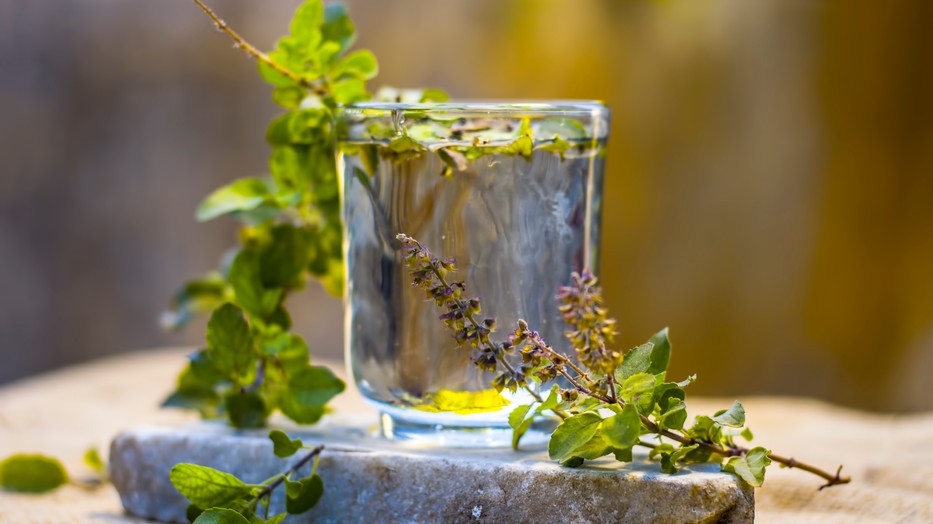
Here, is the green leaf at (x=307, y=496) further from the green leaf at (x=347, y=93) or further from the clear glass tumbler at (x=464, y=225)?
the green leaf at (x=347, y=93)

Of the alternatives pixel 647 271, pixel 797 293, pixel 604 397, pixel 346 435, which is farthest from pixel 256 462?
pixel 797 293

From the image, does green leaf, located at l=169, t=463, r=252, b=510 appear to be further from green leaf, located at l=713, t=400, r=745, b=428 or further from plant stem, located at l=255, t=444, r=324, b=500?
green leaf, located at l=713, t=400, r=745, b=428

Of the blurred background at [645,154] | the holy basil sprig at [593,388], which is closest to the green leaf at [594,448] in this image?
the holy basil sprig at [593,388]

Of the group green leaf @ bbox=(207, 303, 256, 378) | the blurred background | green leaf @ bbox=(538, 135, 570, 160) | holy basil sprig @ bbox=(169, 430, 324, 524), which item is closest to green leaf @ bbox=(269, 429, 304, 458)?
holy basil sprig @ bbox=(169, 430, 324, 524)

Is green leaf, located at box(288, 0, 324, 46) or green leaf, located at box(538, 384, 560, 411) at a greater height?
green leaf, located at box(288, 0, 324, 46)

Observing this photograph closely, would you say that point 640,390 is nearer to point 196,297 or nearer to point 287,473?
point 287,473

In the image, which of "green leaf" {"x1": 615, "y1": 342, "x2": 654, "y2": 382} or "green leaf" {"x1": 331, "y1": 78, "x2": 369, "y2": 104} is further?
"green leaf" {"x1": 331, "y1": 78, "x2": 369, "y2": 104}

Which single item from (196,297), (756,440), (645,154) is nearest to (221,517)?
(196,297)
